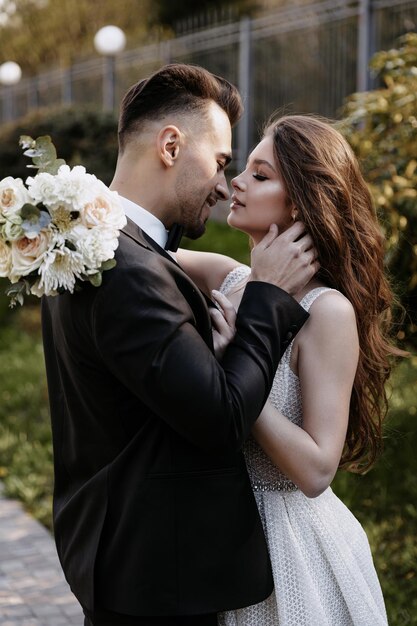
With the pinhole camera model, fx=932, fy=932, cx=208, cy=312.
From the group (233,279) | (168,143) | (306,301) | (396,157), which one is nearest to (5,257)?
(168,143)

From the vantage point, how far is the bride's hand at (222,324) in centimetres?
208

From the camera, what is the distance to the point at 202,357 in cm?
189

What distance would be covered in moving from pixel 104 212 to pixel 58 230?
0.10 meters

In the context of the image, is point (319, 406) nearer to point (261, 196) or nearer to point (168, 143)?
point (261, 196)

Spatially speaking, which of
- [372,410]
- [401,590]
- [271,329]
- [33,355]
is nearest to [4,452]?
[33,355]

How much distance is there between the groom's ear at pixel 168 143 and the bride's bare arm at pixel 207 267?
557mm

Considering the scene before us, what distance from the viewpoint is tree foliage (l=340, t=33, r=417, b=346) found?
4309 mm

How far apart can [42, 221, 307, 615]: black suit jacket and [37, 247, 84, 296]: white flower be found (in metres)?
0.08

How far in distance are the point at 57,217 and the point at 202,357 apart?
418mm

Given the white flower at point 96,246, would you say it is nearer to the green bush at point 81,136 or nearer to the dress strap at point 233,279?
the dress strap at point 233,279

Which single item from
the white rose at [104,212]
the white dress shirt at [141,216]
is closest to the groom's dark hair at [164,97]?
the white dress shirt at [141,216]

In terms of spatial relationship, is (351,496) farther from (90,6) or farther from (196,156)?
(90,6)

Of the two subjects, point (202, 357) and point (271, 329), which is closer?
point (202, 357)

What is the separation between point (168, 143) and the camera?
2.28m
